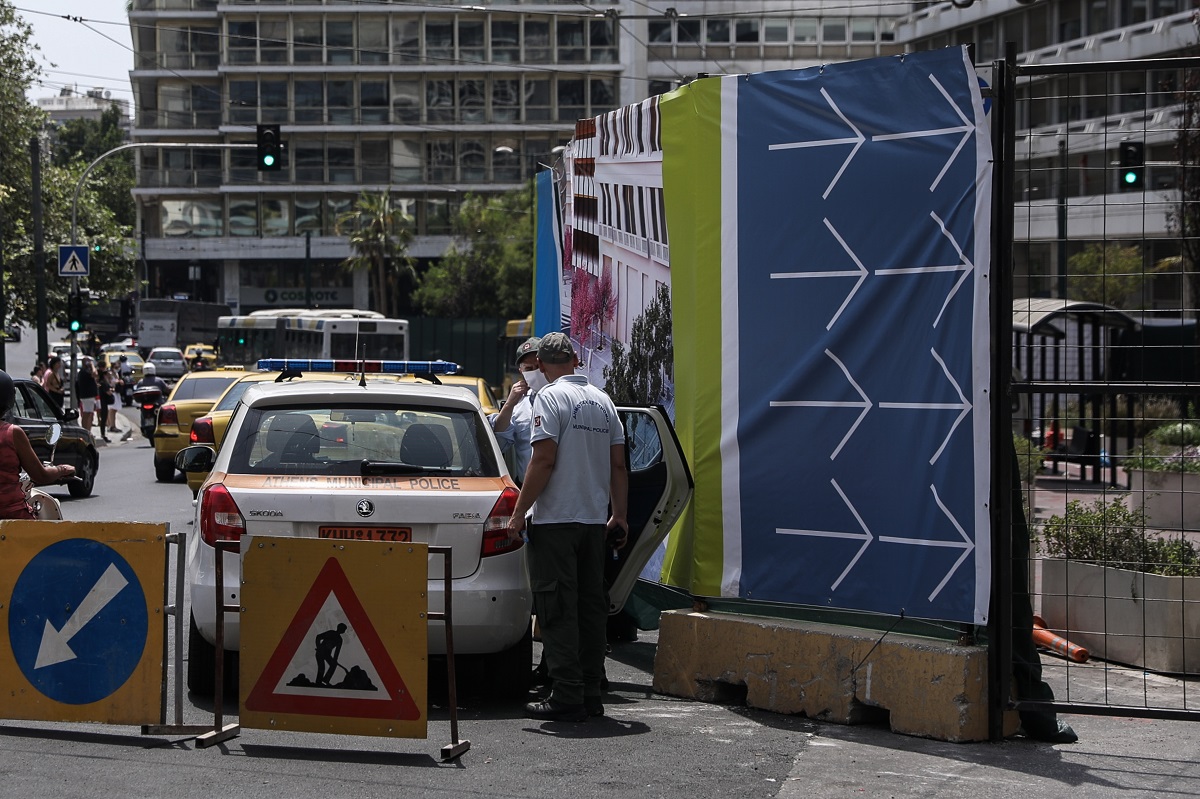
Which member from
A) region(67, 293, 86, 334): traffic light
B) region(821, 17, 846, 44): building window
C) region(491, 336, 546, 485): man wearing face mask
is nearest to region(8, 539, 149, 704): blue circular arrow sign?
region(491, 336, 546, 485): man wearing face mask

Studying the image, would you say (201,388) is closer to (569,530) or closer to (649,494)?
(649,494)

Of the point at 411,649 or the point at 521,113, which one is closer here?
the point at 411,649

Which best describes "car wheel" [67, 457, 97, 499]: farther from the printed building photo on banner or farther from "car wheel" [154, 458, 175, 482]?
the printed building photo on banner

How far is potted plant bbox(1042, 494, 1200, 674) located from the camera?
780cm

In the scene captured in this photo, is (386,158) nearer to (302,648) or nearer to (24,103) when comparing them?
(24,103)

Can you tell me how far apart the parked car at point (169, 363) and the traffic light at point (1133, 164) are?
155ft

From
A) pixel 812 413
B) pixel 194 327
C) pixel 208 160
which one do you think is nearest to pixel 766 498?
pixel 812 413

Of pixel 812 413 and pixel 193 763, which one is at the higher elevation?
pixel 812 413

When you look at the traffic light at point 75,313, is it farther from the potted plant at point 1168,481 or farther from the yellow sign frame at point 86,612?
the yellow sign frame at point 86,612

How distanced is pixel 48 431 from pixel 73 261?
16398mm

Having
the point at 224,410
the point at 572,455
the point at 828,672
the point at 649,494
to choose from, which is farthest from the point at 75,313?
the point at 828,672

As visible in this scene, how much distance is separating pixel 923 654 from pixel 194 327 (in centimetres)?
6634

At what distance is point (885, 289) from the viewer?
6535mm

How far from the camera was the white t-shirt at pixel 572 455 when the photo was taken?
6703 mm
